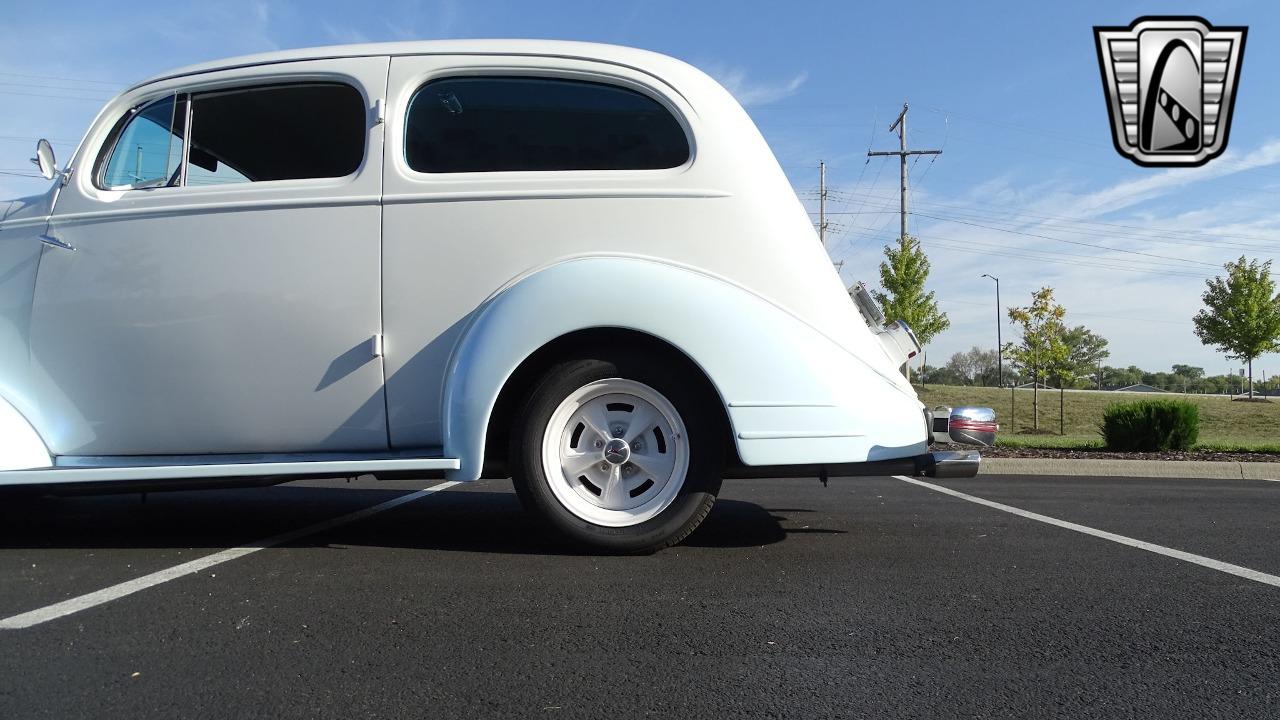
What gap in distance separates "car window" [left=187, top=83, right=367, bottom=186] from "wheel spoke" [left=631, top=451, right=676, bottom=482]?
1.81m

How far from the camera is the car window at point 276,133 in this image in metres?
3.79

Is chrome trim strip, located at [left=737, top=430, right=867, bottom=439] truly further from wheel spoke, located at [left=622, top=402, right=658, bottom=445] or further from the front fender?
wheel spoke, located at [left=622, top=402, right=658, bottom=445]

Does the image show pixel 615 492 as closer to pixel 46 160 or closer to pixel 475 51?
pixel 475 51

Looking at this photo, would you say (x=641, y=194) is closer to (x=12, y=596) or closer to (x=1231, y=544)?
(x=12, y=596)

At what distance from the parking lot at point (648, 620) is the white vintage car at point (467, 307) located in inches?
15.2

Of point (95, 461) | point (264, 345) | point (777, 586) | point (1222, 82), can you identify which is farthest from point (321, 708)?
point (1222, 82)

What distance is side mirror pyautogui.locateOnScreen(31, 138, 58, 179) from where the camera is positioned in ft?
13.0

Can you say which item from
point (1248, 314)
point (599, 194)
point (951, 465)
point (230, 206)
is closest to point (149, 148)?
point (230, 206)

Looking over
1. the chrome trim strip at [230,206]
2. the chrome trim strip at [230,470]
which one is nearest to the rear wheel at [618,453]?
the chrome trim strip at [230,470]

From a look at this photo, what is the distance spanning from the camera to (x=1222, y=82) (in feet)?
26.5

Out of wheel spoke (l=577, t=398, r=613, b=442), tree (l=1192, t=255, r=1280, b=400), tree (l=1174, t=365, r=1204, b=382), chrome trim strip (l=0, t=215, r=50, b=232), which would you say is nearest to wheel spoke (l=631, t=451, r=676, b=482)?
wheel spoke (l=577, t=398, r=613, b=442)

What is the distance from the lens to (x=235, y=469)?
11.2 feet

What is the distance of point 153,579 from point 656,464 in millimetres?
1981

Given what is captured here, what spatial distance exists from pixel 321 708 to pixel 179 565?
187 centimetres
